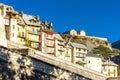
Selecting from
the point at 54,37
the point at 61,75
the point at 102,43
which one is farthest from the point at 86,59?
the point at 61,75

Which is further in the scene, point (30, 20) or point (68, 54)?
point (68, 54)

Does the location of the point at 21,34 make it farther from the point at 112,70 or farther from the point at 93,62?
the point at 112,70

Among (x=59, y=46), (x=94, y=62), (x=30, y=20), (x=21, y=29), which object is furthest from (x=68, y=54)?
(x=21, y=29)

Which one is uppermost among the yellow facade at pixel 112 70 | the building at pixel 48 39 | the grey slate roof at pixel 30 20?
the grey slate roof at pixel 30 20

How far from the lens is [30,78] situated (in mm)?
31625

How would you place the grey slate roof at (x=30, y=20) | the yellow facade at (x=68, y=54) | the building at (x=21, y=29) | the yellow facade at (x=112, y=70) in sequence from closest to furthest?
the building at (x=21, y=29) → the grey slate roof at (x=30, y=20) → the yellow facade at (x=68, y=54) → the yellow facade at (x=112, y=70)

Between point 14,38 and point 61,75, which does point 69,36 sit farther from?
point 61,75

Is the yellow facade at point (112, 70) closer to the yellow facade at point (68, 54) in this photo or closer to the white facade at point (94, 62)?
the white facade at point (94, 62)

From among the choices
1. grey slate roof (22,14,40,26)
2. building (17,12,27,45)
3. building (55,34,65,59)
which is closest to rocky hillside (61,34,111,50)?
building (55,34,65,59)

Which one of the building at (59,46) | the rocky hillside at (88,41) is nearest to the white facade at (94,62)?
the building at (59,46)

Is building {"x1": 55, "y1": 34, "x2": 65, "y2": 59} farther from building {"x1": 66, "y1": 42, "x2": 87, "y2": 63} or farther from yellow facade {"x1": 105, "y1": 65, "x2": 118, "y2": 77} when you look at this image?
yellow facade {"x1": 105, "y1": 65, "x2": 118, "y2": 77}

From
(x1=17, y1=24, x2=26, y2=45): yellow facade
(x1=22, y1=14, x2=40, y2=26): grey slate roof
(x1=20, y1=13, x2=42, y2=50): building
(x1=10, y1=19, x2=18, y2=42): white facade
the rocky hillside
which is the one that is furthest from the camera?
the rocky hillside

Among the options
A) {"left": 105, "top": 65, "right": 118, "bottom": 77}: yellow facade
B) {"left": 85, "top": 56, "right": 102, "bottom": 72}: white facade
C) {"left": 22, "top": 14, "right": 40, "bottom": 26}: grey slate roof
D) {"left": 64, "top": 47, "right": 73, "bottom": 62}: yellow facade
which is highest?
{"left": 22, "top": 14, "right": 40, "bottom": 26}: grey slate roof

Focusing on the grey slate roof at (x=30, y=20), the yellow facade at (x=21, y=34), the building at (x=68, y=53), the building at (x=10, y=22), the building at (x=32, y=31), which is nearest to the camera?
the building at (x=10, y=22)
